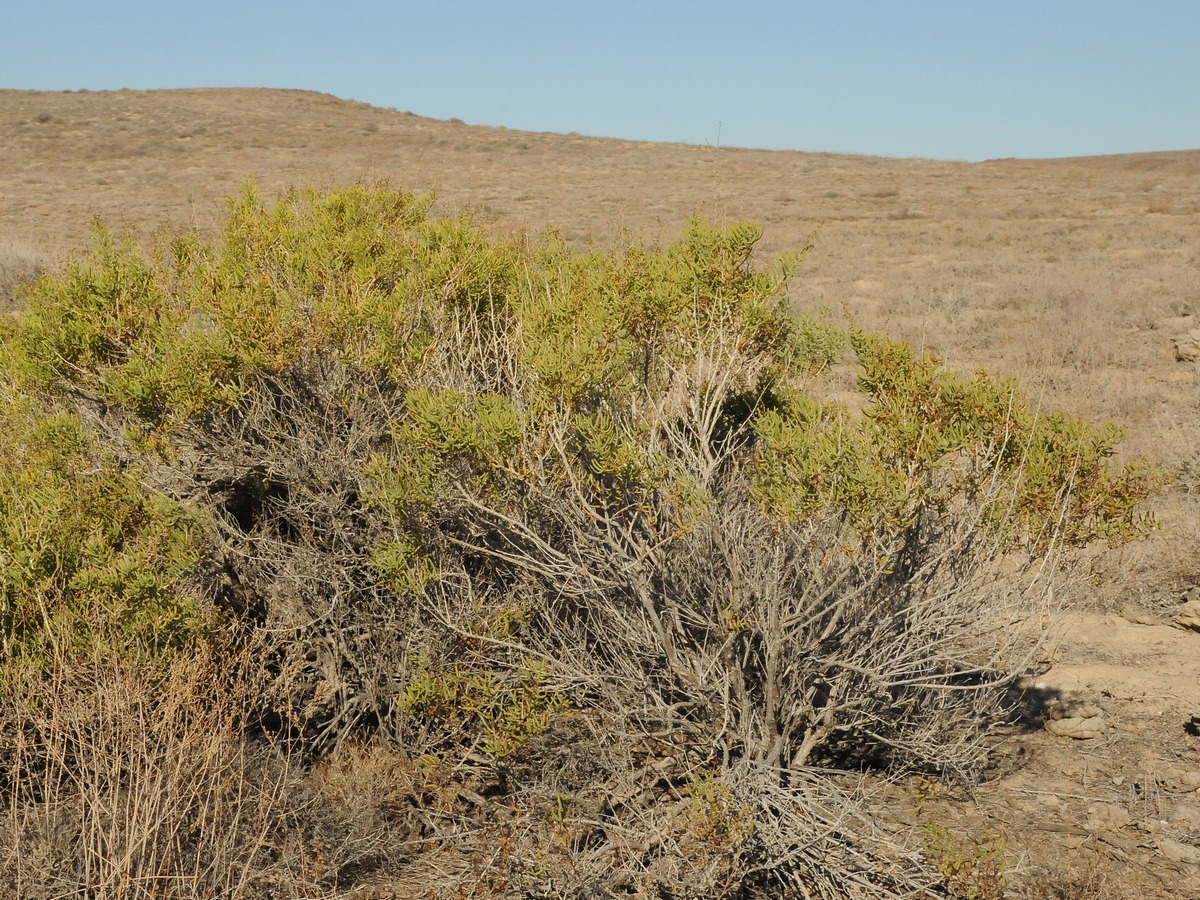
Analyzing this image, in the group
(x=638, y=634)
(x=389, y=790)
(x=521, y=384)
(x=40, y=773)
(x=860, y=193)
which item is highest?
(x=860, y=193)

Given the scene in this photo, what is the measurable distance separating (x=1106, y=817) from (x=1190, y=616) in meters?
2.54

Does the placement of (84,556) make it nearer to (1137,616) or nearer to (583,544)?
(583,544)

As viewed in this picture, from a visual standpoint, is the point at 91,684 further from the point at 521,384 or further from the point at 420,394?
the point at 521,384

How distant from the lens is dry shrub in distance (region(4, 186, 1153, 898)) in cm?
342

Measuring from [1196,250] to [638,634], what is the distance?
1869 cm

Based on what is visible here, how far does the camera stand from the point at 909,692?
4.06 meters

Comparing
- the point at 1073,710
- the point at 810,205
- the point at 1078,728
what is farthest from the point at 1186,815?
the point at 810,205

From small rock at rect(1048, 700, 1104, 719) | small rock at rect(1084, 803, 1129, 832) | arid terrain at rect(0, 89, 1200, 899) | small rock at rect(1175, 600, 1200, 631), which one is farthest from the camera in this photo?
small rock at rect(1175, 600, 1200, 631)

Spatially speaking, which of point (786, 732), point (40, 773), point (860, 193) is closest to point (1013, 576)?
point (786, 732)

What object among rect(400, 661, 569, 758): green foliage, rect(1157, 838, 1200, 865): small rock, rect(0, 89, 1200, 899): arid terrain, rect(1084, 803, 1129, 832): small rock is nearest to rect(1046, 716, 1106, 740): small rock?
rect(0, 89, 1200, 899): arid terrain

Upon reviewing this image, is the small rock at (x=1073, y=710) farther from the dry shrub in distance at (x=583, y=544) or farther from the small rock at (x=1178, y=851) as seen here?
the small rock at (x=1178, y=851)

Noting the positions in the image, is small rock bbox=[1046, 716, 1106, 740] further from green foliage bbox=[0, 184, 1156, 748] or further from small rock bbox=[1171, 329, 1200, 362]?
small rock bbox=[1171, 329, 1200, 362]

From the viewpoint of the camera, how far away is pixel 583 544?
3.74 metres

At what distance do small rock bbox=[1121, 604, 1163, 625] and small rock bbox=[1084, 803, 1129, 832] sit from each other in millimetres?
2462
